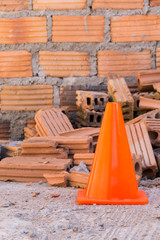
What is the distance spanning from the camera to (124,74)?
19.6ft

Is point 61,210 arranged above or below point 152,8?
below

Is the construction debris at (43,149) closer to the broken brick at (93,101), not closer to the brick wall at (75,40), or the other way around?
the broken brick at (93,101)

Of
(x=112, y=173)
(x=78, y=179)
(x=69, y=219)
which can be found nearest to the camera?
(x=69, y=219)

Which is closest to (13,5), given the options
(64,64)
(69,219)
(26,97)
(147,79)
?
(64,64)

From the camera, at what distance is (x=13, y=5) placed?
5.97m

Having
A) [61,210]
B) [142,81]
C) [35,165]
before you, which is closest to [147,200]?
[61,210]

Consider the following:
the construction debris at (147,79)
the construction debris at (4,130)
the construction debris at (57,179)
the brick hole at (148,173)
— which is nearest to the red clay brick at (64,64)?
the construction debris at (147,79)

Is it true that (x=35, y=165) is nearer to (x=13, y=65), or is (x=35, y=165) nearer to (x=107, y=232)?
(x=107, y=232)

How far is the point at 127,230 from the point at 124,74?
4.05m

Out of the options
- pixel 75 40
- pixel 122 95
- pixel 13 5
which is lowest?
pixel 122 95

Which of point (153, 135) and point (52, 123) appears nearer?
point (153, 135)

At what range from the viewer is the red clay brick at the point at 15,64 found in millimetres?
6023

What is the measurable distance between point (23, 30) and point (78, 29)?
2.97 feet

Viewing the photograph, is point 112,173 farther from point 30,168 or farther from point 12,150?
point 12,150
